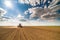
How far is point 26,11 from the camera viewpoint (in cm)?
201

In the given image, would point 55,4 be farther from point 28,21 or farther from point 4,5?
point 4,5

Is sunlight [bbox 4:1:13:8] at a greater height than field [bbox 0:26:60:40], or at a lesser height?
greater

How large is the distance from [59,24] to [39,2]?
506 millimetres

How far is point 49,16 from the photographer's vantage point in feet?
6.66

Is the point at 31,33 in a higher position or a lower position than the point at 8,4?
lower

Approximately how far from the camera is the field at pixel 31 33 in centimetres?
194

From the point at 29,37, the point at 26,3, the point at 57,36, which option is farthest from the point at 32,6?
the point at 57,36

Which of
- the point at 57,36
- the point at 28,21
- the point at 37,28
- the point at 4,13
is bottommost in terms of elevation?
the point at 57,36

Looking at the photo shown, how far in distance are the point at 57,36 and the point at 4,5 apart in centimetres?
103

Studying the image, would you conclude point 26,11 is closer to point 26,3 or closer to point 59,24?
point 26,3

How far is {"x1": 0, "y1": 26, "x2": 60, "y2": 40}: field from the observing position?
76.5 inches

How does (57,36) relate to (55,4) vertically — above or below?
below

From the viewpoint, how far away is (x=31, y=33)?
1.97 meters

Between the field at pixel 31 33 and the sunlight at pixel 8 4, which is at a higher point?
the sunlight at pixel 8 4
